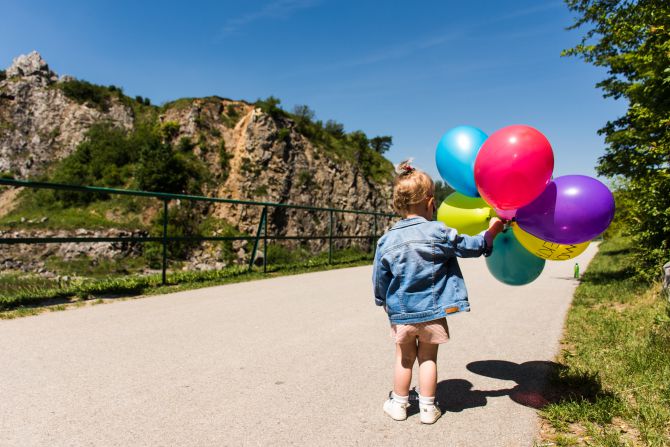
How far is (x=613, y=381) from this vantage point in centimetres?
293

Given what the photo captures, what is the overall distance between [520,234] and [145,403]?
2.51m

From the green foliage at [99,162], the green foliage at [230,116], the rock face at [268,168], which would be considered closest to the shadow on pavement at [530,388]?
the rock face at [268,168]

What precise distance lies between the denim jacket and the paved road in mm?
626

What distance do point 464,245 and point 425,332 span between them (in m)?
0.53

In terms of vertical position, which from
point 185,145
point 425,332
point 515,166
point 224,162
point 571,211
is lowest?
point 425,332

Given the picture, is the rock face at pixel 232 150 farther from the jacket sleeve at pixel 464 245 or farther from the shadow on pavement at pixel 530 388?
the jacket sleeve at pixel 464 245

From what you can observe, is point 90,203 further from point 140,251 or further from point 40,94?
point 40,94

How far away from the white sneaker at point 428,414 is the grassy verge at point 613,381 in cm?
54

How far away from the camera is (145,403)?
8.68 feet

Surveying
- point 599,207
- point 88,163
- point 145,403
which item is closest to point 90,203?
point 88,163

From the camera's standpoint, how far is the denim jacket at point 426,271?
2.47 metres

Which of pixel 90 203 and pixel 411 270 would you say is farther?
pixel 90 203

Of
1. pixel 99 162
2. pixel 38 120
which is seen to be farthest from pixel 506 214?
pixel 38 120

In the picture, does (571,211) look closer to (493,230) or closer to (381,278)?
(493,230)
